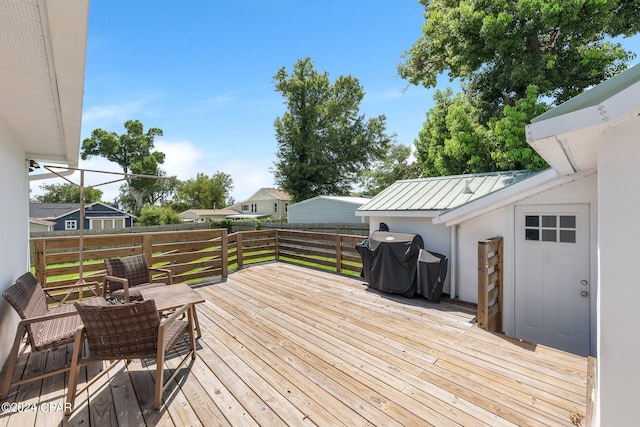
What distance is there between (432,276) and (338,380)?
9.42ft

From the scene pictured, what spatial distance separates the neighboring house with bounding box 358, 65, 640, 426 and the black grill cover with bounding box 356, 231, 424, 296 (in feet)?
2.27

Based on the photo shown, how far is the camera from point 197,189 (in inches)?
1592

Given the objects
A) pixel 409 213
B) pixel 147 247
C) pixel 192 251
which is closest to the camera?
pixel 147 247

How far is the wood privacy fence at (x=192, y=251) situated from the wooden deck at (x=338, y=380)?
6.59ft

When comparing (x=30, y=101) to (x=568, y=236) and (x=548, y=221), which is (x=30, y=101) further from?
(x=568, y=236)

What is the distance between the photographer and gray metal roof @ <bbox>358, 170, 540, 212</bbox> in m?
5.43

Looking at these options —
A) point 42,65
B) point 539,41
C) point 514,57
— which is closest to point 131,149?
point 514,57

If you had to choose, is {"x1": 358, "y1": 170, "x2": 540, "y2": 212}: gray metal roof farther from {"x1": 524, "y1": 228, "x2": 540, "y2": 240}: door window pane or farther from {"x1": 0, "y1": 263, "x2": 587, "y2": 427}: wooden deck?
{"x1": 0, "y1": 263, "x2": 587, "y2": 427}: wooden deck

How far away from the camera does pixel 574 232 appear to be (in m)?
3.84

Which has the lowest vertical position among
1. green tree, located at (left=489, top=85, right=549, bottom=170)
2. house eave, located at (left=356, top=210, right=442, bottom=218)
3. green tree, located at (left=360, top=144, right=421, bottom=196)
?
house eave, located at (left=356, top=210, right=442, bottom=218)

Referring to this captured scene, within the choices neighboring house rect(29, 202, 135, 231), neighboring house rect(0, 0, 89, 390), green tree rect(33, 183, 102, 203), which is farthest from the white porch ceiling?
green tree rect(33, 183, 102, 203)

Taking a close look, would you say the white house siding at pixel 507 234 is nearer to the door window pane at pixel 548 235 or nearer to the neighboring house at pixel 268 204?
the door window pane at pixel 548 235

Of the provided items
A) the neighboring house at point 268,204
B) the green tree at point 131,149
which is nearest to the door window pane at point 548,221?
the neighboring house at point 268,204

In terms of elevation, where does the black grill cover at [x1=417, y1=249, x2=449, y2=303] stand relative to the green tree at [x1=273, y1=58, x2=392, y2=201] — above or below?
below
